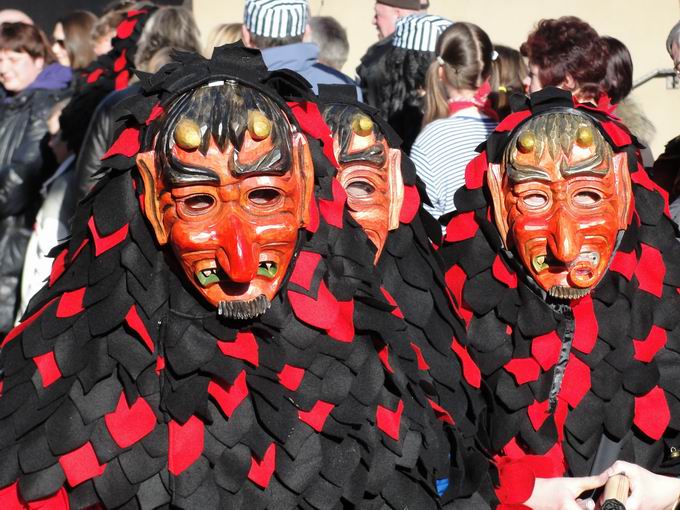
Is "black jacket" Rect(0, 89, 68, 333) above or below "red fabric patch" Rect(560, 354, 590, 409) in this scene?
below

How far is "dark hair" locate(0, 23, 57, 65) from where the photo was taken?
6.43 meters

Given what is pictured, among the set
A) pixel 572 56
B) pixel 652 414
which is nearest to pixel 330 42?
pixel 572 56

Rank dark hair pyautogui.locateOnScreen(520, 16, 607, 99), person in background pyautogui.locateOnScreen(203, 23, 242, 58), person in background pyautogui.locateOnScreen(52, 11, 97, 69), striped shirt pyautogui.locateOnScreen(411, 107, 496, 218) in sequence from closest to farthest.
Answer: dark hair pyautogui.locateOnScreen(520, 16, 607, 99)
striped shirt pyautogui.locateOnScreen(411, 107, 496, 218)
person in background pyautogui.locateOnScreen(203, 23, 242, 58)
person in background pyautogui.locateOnScreen(52, 11, 97, 69)

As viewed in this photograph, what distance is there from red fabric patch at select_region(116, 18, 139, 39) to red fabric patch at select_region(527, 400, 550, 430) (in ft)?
9.79

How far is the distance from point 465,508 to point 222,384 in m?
0.69

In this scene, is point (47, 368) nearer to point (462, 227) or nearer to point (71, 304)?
point (71, 304)

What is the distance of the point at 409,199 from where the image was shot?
3.25 metres

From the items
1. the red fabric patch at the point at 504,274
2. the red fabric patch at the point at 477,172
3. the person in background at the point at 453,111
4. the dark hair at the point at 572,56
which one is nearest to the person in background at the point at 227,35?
the person in background at the point at 453,111

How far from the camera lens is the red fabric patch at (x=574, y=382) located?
10.6 feet

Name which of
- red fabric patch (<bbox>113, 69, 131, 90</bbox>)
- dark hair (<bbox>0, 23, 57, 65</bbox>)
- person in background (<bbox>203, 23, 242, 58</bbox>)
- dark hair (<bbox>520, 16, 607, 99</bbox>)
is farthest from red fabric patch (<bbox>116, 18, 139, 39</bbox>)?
dark hair (<bbox>520, 16, 607, 99</bbox>)

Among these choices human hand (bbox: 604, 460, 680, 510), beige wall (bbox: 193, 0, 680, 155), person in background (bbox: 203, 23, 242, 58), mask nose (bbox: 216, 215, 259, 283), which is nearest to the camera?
mask nose (bbox: 216, 215, 259, 283)

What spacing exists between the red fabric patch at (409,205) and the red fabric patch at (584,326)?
475mm

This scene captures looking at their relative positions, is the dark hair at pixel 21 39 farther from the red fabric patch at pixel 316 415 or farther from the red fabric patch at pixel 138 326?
the red fabric patch at pixel 316 415

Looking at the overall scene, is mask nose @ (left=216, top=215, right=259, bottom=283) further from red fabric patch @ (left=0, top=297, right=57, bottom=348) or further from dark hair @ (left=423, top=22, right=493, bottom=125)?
dark hair @ (left=423, top=22, right=493, bottom=125)
